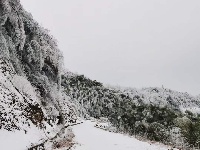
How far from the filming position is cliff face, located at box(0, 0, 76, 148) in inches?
742

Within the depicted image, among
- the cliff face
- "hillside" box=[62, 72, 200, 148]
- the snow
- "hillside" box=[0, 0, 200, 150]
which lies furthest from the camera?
"hillside" box=[62, 72, 200, 148]

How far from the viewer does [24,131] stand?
56.3 ft

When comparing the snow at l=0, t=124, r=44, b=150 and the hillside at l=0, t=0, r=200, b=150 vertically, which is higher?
the hillside at l=0, t=0, r=200, b=150

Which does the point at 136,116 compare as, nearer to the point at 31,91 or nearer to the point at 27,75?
the point at 27,75

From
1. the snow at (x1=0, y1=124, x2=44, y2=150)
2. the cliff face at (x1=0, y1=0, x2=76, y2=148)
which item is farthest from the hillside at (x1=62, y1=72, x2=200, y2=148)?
the snow at (x1=0, y1=124, x2=44, y2=150)

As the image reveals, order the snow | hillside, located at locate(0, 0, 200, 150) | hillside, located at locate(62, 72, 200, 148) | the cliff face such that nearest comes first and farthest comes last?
the snow
hillside, located at locate(0, 0, 200, 150)
the cliff face
hillside, located at locate(62, 72, 200, 148)

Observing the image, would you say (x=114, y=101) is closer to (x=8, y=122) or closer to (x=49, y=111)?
(x=49, y=111)

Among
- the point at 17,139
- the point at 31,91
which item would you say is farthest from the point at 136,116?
the point at 17,139

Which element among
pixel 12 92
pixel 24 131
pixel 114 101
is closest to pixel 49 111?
pixel 12 92

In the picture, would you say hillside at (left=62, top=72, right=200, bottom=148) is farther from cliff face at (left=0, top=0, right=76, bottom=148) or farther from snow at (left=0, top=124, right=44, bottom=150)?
snow at (left=0, top=124, right=44, bottom=150)

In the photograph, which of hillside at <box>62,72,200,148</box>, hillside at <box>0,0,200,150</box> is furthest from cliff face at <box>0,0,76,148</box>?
hillside at <box>62,72,200,148</box>

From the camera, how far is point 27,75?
27.1m

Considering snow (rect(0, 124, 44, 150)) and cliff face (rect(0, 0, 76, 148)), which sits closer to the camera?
snow (rect(0, 124, 44, 150))

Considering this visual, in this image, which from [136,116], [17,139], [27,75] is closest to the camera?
[17,139]
